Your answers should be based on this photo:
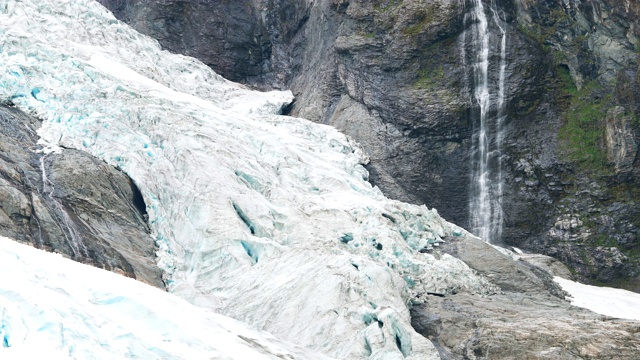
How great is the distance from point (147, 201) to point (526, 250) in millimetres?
16507

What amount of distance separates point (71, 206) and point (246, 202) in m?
5.48

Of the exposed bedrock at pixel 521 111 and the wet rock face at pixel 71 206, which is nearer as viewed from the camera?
the wet rock face at pixel 71 206

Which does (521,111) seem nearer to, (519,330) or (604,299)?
(604,299)

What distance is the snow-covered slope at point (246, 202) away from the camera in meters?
23.5

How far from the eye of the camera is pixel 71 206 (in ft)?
84.8

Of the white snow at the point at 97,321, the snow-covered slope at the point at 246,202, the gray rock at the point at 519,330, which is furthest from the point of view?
the snow-covered slope at the point at 246,202

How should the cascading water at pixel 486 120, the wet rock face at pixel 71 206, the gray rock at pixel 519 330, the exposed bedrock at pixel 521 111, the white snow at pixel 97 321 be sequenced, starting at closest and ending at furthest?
the white snow at pixel 97 321
the gray rock at pixel 519 330
the wet rock face at pixel 71 206
the exposed bedrock at pixel 521 111
the cascading water at pixel 486 120

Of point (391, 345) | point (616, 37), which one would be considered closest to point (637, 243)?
point (616, 37)

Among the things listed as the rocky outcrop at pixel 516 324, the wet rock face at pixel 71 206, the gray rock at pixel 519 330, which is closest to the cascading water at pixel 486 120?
the rocky outcrop at pixel 516 324

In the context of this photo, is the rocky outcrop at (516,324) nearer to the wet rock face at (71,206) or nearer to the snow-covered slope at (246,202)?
the snow-covered slope at (246,202)

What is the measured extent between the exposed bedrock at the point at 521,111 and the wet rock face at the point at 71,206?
13515 millimetres

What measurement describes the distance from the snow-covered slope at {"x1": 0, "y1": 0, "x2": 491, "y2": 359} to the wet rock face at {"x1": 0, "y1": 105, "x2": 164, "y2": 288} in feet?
2.23

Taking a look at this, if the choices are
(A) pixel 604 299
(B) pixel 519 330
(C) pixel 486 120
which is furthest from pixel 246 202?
(C) pixel 486 120

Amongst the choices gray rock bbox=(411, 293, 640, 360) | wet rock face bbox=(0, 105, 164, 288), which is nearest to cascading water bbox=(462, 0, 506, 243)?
gray rock bbox=(411, 293, 640, 360)
